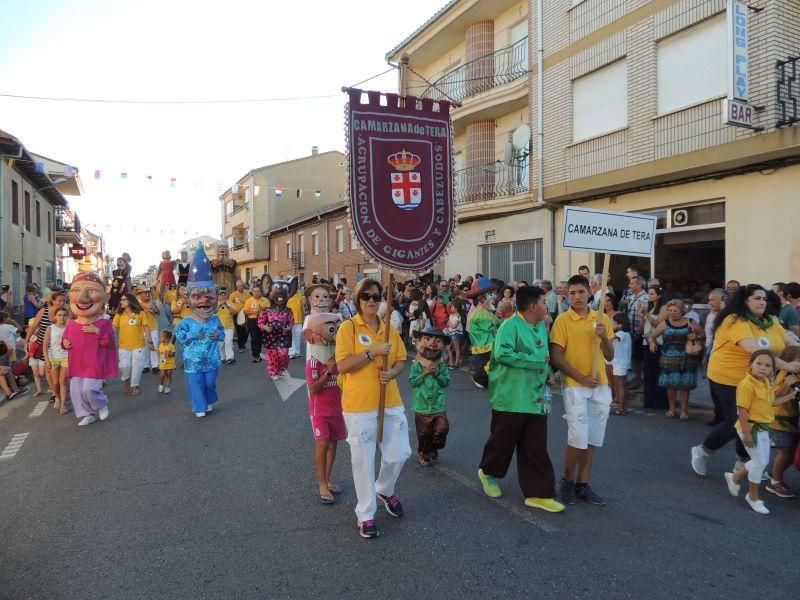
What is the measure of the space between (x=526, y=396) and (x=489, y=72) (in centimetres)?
1514

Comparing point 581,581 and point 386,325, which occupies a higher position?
point 386,325

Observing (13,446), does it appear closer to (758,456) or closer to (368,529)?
(368,529)

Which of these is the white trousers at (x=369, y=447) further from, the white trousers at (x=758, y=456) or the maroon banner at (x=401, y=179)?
the white trousers at (x=758, y=456)

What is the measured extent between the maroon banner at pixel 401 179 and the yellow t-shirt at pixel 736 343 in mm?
2531

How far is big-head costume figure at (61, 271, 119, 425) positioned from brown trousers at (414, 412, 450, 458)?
4649 mm

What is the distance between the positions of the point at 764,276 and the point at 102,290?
35.3ft

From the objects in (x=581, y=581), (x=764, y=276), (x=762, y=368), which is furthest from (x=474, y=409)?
(x=764, y=276)

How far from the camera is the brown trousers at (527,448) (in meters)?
4.37

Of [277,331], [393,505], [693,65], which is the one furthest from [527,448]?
[693,65]

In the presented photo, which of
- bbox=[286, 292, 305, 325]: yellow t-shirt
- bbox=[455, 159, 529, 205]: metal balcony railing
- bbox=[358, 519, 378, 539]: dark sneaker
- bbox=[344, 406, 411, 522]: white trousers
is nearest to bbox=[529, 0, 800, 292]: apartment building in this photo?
bbox=[455, 159, 529, 205]: metal balcony railing

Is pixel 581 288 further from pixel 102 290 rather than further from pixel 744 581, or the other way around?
pixel 102 290

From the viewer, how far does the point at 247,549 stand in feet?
12.3

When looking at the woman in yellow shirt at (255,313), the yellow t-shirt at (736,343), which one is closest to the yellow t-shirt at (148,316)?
the woman in yellow shirt at (255,313)

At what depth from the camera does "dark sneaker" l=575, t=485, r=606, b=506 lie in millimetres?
4477
